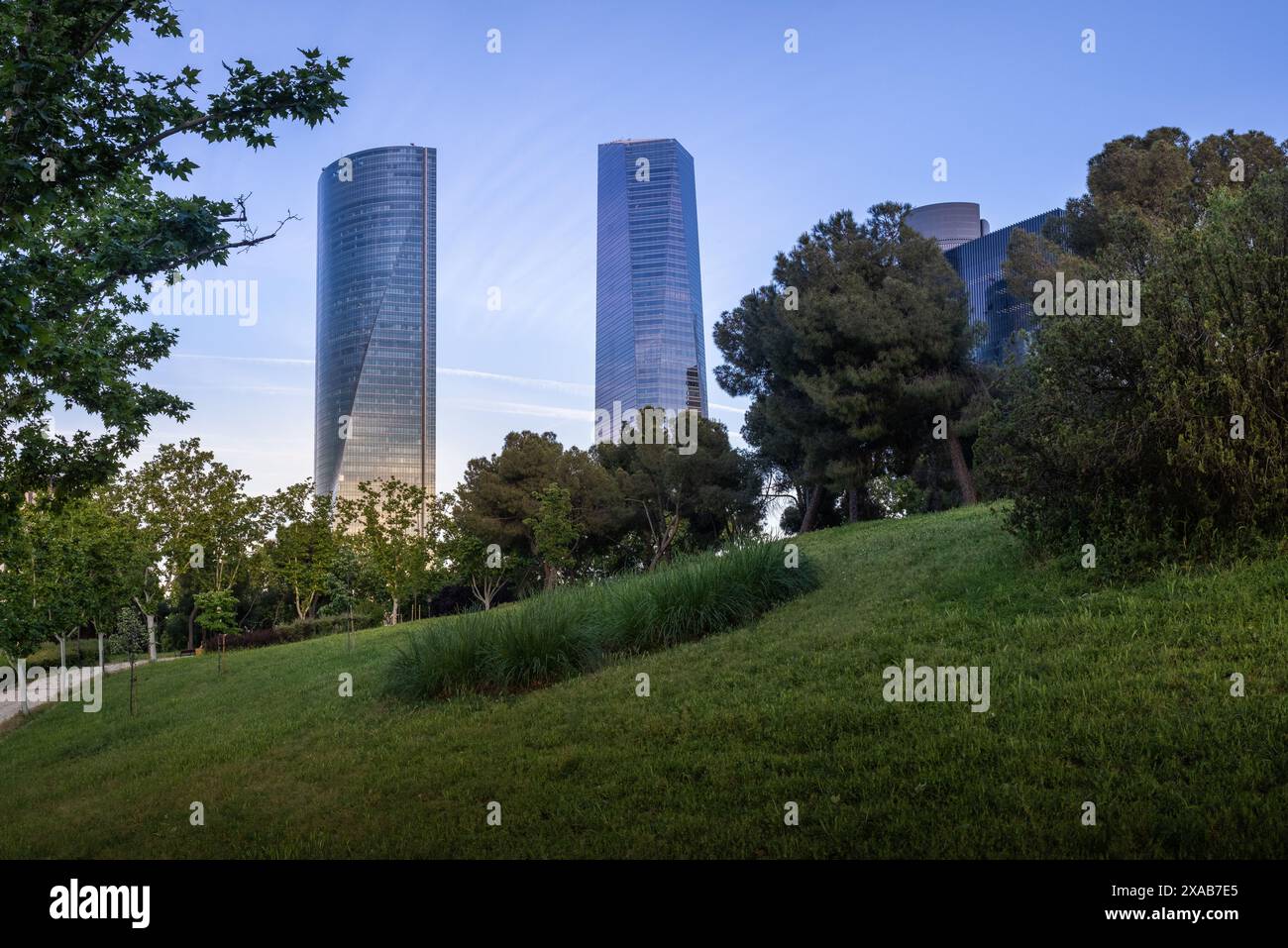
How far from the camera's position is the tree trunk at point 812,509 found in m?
27.4

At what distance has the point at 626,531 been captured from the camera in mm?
35688

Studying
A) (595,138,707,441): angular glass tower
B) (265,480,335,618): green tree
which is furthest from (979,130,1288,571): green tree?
(595,138,707,441): angular glass tower

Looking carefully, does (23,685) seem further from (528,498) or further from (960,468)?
(960,468)

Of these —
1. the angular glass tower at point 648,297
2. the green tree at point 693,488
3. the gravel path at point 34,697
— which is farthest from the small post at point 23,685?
the angular glass tower at point 648,297

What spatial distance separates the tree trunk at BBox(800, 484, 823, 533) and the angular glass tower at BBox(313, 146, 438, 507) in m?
86.2

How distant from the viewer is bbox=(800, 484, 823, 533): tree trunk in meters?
27.4

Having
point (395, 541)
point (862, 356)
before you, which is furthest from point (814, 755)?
point (395, 541)

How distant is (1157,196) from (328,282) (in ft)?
349

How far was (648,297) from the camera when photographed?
131 metres

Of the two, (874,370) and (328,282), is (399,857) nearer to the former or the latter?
(874,370)

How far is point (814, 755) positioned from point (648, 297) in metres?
129

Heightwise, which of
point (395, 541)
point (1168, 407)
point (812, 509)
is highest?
point (1168, 407)

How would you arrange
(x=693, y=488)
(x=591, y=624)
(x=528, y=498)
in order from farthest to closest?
(x=528, y=498) → (x=693, y=488) → (x=591, y=624)
